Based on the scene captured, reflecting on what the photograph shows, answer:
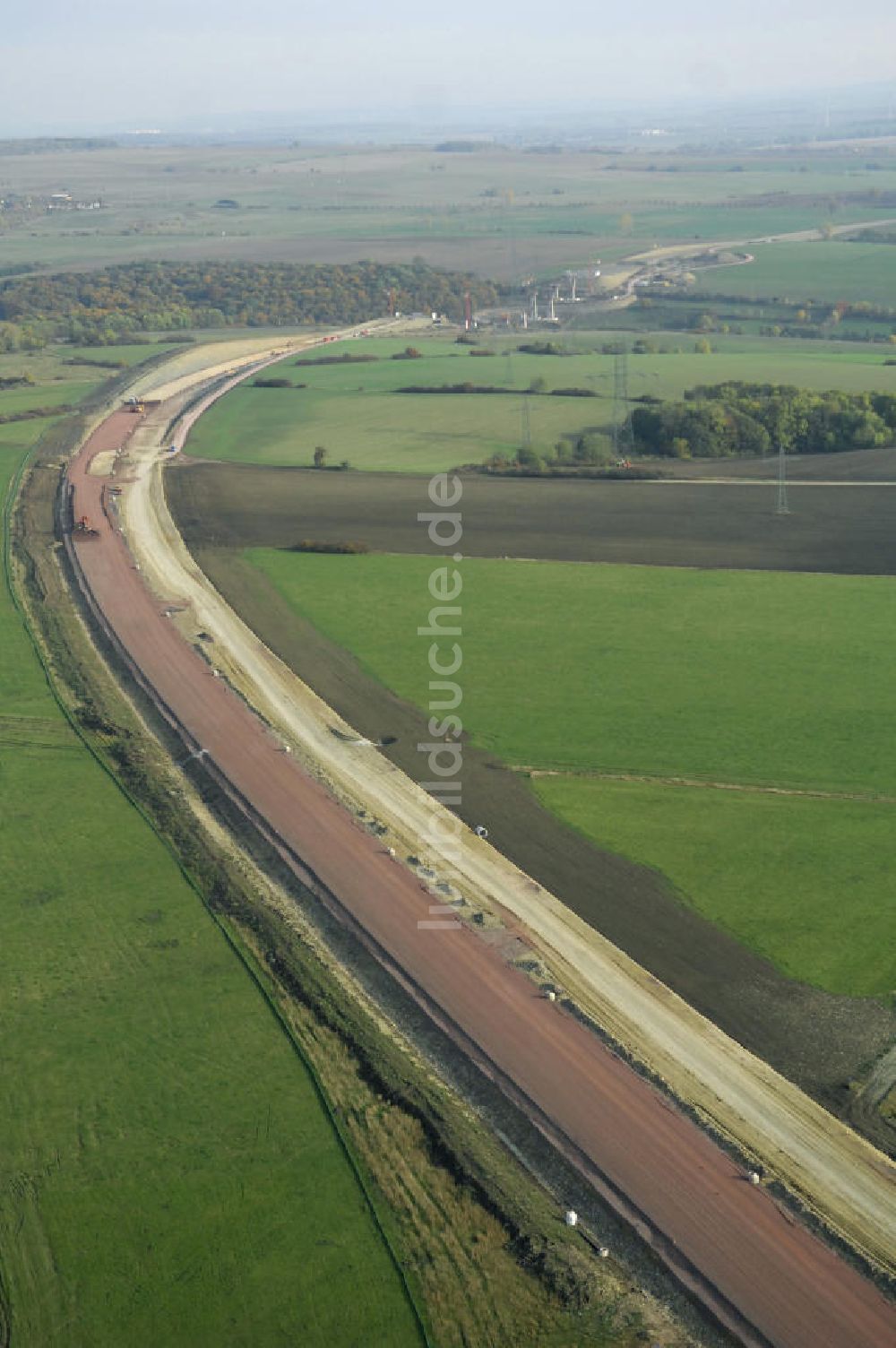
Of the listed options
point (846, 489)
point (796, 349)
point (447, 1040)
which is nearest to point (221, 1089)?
point (447, 1040)

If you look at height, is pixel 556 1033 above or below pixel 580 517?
below

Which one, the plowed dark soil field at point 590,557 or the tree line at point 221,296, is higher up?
the tree line at point 221,296

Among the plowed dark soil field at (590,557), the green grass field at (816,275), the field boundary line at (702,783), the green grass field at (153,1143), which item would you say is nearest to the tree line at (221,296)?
the green grass field at (816,275)

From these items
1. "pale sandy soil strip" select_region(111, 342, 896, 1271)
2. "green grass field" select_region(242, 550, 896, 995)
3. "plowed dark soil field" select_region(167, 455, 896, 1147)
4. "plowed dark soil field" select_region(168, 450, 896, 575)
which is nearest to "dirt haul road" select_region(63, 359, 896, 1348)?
"pale sandy soil strip" select_region(111, 342, 896, 1271)

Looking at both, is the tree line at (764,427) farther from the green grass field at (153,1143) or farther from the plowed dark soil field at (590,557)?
the green grass field at (153,1143)

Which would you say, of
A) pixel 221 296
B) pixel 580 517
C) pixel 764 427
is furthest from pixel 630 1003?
pixel 221 296

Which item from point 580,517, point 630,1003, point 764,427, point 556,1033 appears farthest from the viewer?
point 764,427

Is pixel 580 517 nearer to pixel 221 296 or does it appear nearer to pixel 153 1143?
pixel 153 1143
